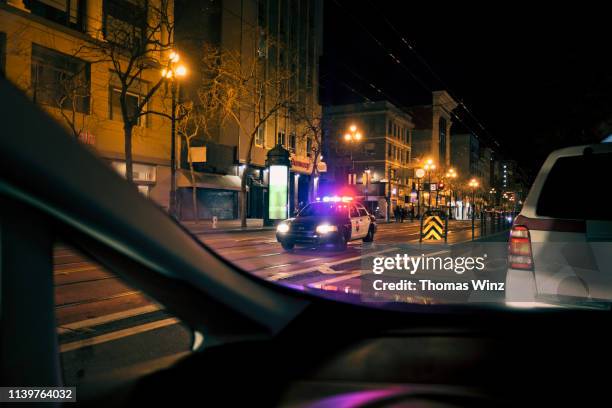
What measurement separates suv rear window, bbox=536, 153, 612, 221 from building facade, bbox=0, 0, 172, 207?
17.0 m

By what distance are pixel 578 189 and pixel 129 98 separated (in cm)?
2766

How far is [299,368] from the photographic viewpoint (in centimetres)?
137

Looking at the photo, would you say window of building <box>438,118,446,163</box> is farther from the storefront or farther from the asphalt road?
the asphalt road

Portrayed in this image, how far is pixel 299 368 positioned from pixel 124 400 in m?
0.48

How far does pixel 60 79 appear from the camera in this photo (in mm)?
22453

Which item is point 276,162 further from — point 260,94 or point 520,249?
point 520,249

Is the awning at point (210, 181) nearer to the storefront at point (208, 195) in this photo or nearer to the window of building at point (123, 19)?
the storefront at point (208, 195)

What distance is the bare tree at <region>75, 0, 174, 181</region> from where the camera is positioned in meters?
21.2

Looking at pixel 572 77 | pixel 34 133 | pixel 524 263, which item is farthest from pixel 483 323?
pixel 572 77

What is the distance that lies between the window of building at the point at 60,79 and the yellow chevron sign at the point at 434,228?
1590cm

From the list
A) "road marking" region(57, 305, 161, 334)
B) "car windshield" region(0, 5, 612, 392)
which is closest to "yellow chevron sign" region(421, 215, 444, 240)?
"car windshield" region(0, 5, 612, 392)

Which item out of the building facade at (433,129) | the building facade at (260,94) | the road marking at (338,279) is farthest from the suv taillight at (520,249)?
the building facade at (433,129)

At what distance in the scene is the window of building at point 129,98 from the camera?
85.6ft

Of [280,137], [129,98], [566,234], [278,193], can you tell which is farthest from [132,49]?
[280,137]
